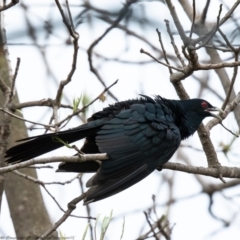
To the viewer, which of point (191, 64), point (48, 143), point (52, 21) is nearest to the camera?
point (52, 21)

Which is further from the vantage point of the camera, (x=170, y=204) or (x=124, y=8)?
(x=170, y=204)

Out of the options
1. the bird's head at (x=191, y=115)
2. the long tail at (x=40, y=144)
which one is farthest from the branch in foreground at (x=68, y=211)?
the bird's head at (x=191, y=115)

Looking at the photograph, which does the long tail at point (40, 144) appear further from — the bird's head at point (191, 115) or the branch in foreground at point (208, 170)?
the bird's head at point (191, 115)

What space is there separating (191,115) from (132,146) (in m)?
0.90

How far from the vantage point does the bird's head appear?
502 centimetres

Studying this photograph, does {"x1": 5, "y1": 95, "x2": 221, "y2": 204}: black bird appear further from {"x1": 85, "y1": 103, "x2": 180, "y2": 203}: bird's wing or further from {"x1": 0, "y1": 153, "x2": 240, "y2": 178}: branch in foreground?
{"x1": 0, "y1": 153, "x2": 240, "y2": 178}: branch in foreground

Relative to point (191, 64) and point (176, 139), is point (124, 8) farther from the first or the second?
point (176, 139)

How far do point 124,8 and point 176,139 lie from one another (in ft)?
9.96

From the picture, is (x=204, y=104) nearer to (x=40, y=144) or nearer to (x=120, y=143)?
(x=120, y=143)

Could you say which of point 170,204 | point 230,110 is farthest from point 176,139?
point 170,204

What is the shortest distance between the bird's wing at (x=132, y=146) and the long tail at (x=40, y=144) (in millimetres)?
176

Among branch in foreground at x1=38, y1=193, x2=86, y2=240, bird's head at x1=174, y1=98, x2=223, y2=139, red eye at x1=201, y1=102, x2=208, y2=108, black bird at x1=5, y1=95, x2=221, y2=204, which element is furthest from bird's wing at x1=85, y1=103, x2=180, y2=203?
red eye at x1=201, y1=102, x2=208, y2=108

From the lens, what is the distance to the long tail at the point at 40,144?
3.98m

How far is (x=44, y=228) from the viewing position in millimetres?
4902
